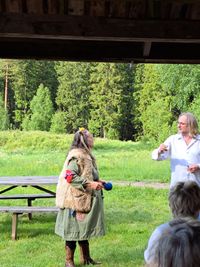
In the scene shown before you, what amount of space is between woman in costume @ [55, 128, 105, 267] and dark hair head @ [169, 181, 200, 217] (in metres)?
2.16

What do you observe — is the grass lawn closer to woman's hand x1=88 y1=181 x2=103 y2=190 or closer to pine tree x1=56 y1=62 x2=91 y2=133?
woman's hand x1=88 y1=181 x2=103 y2=190

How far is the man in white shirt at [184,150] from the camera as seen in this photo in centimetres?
446

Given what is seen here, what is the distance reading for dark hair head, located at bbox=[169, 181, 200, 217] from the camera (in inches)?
105

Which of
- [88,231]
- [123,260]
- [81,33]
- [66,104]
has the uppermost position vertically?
[66,104]

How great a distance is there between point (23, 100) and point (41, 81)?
329 centimetres

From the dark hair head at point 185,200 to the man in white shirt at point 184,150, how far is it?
1.67 metres

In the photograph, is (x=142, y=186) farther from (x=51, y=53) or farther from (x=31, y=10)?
(x=31, y=10)

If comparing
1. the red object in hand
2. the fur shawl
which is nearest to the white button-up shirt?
the fur shawl

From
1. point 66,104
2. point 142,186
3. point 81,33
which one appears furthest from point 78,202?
point 66,104

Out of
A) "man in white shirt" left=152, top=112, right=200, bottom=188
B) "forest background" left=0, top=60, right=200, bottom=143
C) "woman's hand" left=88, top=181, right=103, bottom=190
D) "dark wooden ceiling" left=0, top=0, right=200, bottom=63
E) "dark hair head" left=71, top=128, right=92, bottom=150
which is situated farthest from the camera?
"forest background" left=0, top=60, right=200, bottom=143

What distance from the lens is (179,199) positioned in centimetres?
271

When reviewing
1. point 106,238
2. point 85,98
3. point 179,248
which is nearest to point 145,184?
point 106,238

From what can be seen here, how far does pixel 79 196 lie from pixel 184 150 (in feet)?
4.00

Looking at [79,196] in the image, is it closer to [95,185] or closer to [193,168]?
[95,185]
